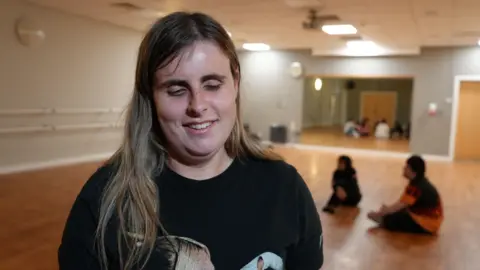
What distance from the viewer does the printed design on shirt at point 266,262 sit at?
101cm

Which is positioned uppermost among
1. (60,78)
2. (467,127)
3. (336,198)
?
(60,78)

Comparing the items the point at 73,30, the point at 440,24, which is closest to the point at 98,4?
the point at 73,30

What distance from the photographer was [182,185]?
1015mm

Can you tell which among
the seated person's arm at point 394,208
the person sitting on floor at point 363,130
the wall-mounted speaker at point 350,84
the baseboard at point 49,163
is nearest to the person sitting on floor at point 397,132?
the person sitting on floor at point 363,130

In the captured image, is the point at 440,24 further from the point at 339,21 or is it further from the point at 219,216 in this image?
the point at 219,216

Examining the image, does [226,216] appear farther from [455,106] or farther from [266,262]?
[455,106]

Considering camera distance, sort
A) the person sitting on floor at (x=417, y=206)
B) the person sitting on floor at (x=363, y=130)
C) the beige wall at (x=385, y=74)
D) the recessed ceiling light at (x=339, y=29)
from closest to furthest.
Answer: the person sitting on floor at (x=417, y=206), the recessed ceiling light at (x=339, y=29), the beige wall at (x=385, y=74), the person sitting on floor at (x=363, y=130)

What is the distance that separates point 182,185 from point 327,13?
6.22 meters

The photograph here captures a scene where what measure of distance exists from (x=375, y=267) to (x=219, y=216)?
2885 mm

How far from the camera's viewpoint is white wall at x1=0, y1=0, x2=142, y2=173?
681cm

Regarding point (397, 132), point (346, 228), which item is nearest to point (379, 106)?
point (397, 132)

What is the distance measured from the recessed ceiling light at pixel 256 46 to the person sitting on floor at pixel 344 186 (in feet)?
19.8

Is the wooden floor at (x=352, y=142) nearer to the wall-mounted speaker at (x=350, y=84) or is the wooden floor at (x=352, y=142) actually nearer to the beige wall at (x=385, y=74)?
the beige wall at (x=385, y=74)

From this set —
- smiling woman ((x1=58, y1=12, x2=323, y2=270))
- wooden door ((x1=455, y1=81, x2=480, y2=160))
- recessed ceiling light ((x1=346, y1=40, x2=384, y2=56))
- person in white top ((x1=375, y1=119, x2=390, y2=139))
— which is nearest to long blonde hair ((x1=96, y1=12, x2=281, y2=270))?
smiling woman ((x1=58, y1=12, x2=323, y2=270))
